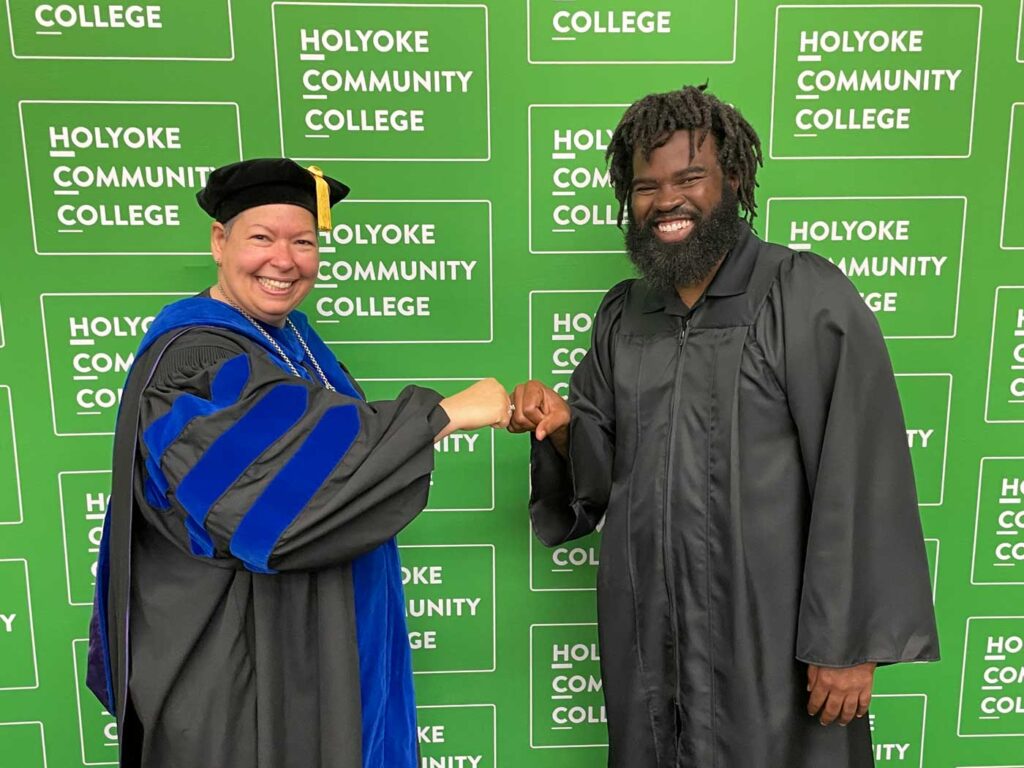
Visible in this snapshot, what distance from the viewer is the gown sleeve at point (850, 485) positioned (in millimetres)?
1468

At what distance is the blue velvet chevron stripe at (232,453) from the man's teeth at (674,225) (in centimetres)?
89

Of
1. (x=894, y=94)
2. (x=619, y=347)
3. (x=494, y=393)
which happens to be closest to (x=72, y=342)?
(x=494, y=393)

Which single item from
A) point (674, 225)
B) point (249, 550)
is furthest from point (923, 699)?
point (249, 550)

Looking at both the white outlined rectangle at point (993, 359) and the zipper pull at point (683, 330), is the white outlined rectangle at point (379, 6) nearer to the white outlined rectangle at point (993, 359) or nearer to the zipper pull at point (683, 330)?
the zipper pull at point (683, 330)

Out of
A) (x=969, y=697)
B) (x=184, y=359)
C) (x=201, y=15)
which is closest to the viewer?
(x=184, y=359)

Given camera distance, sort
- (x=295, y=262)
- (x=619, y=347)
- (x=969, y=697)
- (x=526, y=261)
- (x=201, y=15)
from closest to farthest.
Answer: (x=295, y=262), (x=619, y=347), (x=201, y=15), (x=526, y=261), (x=969, y=697)

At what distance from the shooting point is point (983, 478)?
7.30 ft

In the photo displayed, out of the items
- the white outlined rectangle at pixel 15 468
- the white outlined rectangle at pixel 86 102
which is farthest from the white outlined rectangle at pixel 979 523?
the white outlined rectangle at pixel 15 468

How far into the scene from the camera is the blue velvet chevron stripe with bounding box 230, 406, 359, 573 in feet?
4.12

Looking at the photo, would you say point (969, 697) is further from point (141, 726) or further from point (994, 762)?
point (141, 726)

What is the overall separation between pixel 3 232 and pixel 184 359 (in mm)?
1093

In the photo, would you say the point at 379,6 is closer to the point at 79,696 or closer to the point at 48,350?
the point at 48,350

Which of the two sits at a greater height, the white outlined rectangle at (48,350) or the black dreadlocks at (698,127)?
the black dreadlocks at (698,127)

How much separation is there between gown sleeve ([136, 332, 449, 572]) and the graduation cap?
0.29m
